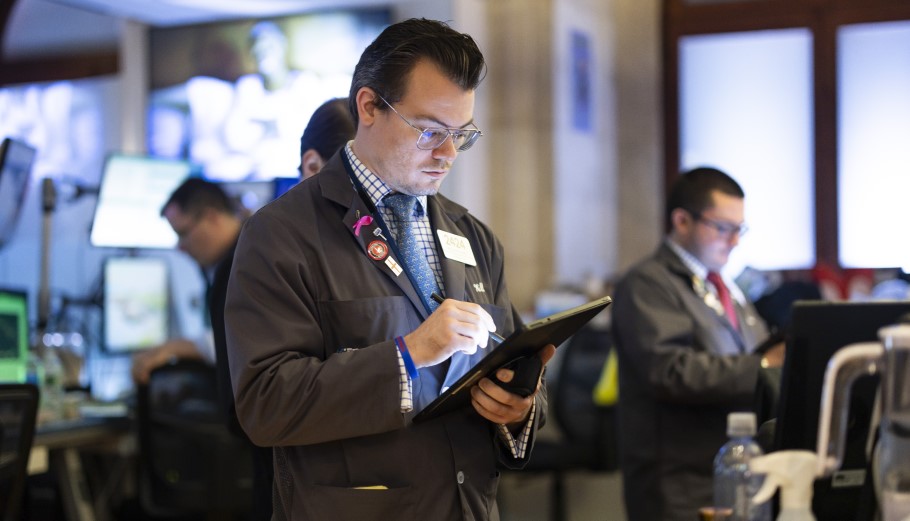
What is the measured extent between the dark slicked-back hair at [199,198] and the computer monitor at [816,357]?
263 cm

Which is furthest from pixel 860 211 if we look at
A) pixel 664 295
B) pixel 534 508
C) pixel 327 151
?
pixel 327 151

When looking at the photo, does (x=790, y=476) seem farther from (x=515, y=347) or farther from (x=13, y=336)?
(x=13, y=336)

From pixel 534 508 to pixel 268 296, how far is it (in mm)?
4238

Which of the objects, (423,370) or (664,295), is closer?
(423,370)

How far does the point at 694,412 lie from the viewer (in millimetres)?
2736

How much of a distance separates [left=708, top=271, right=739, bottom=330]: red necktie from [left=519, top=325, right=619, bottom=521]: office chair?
1.73 meters

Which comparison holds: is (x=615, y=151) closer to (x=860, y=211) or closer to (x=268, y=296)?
(x=860, y=211)

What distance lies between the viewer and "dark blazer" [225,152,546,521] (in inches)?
61.2

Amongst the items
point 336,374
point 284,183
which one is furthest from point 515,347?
point 284,183

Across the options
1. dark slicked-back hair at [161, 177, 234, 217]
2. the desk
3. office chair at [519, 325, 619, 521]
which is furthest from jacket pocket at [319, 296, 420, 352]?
office chair at [519, 325, 619, 521]

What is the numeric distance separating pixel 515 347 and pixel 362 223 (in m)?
0.35

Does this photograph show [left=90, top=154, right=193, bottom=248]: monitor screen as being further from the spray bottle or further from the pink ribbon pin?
the spray bottle

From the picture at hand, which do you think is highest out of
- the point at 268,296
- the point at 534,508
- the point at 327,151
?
the point at 327,151

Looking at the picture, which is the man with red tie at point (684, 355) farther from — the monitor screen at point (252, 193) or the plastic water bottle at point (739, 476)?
the monitor screen at point (252, 193)
